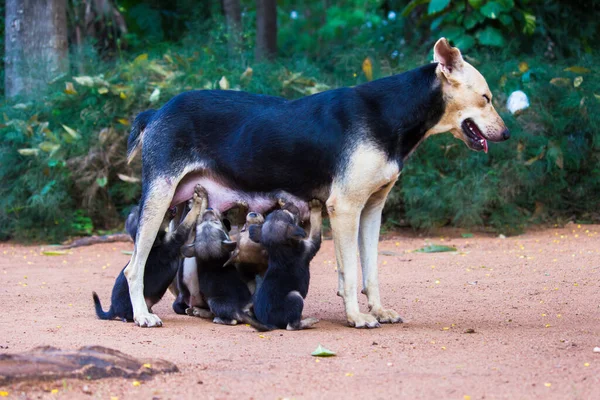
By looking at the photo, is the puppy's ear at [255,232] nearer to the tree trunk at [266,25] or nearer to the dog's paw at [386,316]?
the dog's paw at [386,316]

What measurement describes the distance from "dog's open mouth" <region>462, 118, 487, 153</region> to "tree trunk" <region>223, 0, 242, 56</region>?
914 cm

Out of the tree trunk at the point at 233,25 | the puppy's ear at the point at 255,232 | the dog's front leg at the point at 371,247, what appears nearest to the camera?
the puppy's ear at the point at 255,232

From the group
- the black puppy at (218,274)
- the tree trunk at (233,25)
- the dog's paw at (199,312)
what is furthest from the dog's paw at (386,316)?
the tree trunk at (233,25)

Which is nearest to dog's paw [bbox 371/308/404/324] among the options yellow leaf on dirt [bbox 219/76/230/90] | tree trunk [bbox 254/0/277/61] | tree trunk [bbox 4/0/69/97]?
yellow leaf on dirt [bbox 219/76/230/90]

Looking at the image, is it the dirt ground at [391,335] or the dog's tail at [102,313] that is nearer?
the dirt ground at [391,335]

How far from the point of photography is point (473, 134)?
695 centimetres

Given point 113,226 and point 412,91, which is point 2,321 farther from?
point 113,226

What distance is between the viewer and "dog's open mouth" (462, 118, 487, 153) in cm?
693

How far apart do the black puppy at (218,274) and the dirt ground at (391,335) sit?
17 centimetres

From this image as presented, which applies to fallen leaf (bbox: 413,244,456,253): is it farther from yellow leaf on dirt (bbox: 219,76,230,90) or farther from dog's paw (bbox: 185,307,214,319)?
dog's paw (bbox: 185,307,214,319)

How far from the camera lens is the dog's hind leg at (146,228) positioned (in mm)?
7105

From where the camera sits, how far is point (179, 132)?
7172 millimetres

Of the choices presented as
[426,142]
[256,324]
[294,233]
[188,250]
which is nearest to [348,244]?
[294,233]

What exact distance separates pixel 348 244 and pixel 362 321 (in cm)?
62
